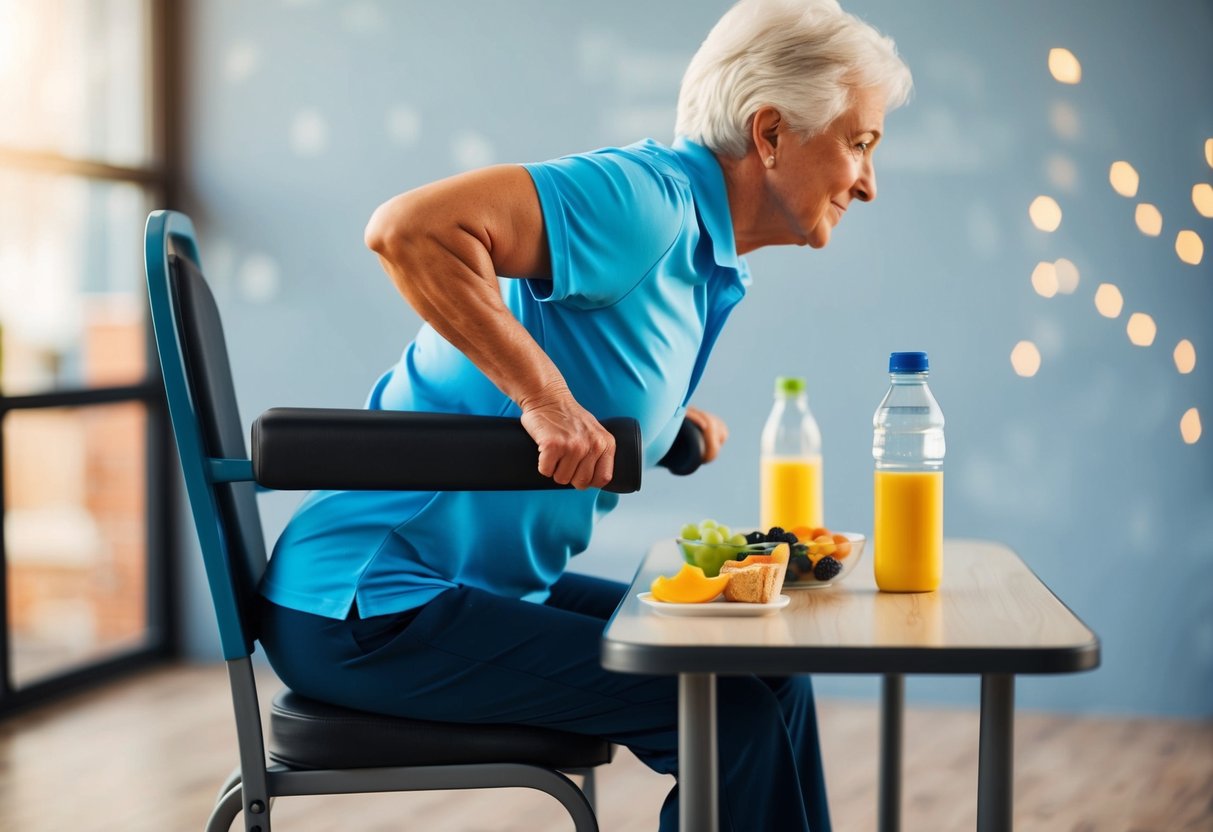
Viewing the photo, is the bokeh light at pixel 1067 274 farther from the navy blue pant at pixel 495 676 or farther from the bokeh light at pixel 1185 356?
the navy blue pant at pixel 495 676

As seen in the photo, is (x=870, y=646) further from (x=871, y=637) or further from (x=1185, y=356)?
(x=1185, y=356)

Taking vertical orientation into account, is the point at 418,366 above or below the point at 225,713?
above

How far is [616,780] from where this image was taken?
2623 mm

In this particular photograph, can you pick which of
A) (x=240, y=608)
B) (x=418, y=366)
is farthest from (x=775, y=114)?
(x=240, y=608)

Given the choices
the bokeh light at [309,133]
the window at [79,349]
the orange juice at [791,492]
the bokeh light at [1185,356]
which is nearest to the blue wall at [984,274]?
the bokeh light at [1185,356]

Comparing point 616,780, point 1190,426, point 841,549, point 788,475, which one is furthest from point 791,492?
point 1190,426

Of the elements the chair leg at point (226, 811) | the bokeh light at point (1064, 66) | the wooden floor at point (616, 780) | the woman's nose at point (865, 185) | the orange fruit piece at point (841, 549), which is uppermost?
the bokeh light at point (1064, 66)

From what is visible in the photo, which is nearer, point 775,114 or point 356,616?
point 356,616

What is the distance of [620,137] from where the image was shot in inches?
130

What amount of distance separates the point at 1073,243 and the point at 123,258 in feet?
8.27

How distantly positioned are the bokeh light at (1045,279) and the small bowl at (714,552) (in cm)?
215

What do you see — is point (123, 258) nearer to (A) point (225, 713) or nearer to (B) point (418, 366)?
(A) point (225, 713)

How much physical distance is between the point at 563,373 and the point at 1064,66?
226 cm

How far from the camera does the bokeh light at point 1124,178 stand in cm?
303
